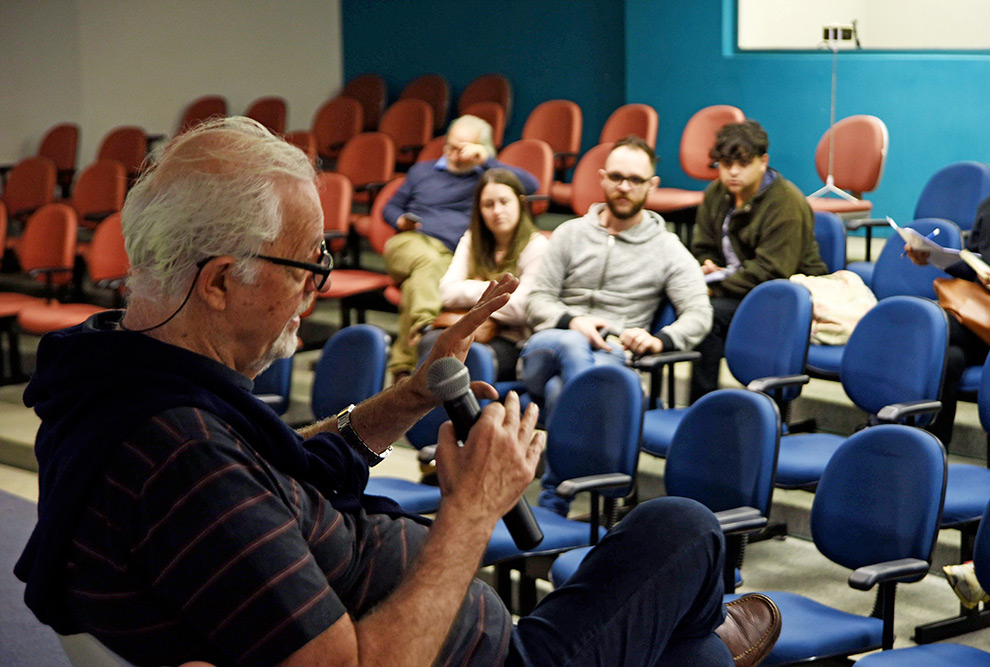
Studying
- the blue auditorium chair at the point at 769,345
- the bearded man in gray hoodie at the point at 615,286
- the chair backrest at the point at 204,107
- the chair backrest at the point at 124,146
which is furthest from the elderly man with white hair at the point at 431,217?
the chair backrest at the point at 204,107

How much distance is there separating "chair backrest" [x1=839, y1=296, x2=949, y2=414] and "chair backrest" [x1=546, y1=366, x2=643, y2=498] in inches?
33.9

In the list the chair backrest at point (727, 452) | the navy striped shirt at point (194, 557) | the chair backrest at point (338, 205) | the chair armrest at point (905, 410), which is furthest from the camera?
the chair backrest at point (338, 205)

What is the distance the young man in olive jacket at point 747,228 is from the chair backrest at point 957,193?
0.98 metres

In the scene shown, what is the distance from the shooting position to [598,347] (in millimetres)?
3881

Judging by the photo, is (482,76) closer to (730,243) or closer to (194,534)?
(730,243)

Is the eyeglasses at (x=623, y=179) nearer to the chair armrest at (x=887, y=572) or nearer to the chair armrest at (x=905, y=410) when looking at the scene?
the chair armrest at (x=905, y=410)

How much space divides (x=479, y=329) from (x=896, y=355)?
1367mm

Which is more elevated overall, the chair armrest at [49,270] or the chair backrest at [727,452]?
the chair armrest at [49,270]

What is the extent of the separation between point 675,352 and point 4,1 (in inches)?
251

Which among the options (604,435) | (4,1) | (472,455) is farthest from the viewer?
(4,1)

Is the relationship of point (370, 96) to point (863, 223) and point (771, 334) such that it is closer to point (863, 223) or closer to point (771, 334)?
point (863, 223)

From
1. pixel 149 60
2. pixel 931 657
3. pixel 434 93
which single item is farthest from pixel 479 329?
pixel 149 60

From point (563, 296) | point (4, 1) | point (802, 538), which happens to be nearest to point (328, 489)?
point (802, 538)

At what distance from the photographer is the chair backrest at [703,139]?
6438 millimetres
